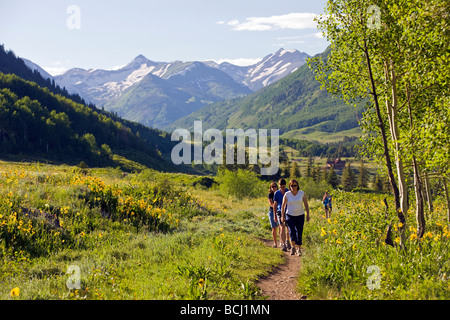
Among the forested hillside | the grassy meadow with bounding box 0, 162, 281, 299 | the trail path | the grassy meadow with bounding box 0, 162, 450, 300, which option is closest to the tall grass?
the grassy meadow with bounding box 0, 162, 450, 300

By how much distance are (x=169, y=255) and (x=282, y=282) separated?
330cm

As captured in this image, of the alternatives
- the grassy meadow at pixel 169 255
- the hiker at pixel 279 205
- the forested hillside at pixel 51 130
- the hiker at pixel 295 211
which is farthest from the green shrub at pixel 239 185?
the forested hillside at pixel 51 130

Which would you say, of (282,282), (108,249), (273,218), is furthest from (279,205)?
(108,249)

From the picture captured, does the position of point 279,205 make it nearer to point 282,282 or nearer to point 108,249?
point 282,282

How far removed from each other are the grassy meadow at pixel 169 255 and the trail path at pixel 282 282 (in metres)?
0.23

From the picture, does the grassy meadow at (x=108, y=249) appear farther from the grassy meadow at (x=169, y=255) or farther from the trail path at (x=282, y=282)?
the trail path at (x=282, y=282)

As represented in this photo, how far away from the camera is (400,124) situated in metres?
11.7

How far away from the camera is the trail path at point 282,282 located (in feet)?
22.1

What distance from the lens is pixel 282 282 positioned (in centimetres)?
764

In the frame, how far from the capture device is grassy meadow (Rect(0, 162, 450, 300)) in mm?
6160

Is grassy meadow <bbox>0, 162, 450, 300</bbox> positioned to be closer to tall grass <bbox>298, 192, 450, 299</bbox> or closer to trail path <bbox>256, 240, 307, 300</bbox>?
tall grass <bbox>298, 192, 450, 299</bbox>

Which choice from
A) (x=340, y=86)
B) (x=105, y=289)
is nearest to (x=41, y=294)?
(x=105, y=289)

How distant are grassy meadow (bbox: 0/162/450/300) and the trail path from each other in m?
0.23

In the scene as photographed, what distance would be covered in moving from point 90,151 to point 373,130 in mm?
124642
